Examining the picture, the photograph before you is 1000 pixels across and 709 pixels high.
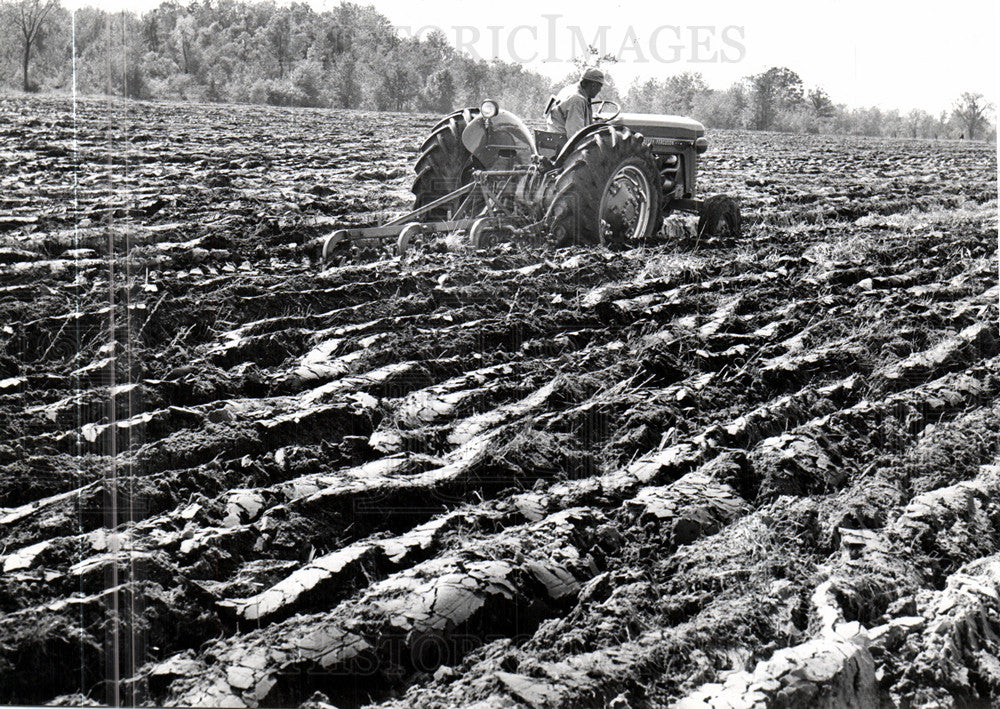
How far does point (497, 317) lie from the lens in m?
2.97

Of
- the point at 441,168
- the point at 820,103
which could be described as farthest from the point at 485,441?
the point at 441,168

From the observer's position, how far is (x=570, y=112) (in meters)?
3.21

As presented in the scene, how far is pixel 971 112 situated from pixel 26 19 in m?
2.86

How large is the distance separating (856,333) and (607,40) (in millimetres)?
1123

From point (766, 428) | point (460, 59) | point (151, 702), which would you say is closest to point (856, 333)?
point (766, 428)

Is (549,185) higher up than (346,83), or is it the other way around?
(346,83)

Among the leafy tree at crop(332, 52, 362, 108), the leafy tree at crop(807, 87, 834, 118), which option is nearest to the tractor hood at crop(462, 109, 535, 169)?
the leafy tree at crop(332, 52, 362, 108)

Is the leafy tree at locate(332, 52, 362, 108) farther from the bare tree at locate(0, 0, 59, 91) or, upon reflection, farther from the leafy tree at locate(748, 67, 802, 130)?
the leafy tree at locate(748, 67, 802, 130)

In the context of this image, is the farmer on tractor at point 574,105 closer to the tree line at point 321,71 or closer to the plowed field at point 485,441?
the tree line at point 321,71

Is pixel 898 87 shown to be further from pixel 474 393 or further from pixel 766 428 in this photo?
pixel 474 393

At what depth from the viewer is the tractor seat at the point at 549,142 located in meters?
3.53

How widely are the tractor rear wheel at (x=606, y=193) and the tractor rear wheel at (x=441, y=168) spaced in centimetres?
40

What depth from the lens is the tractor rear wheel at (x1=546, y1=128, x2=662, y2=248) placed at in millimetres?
3471

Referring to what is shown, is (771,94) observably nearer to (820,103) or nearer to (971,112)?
(820,103)
